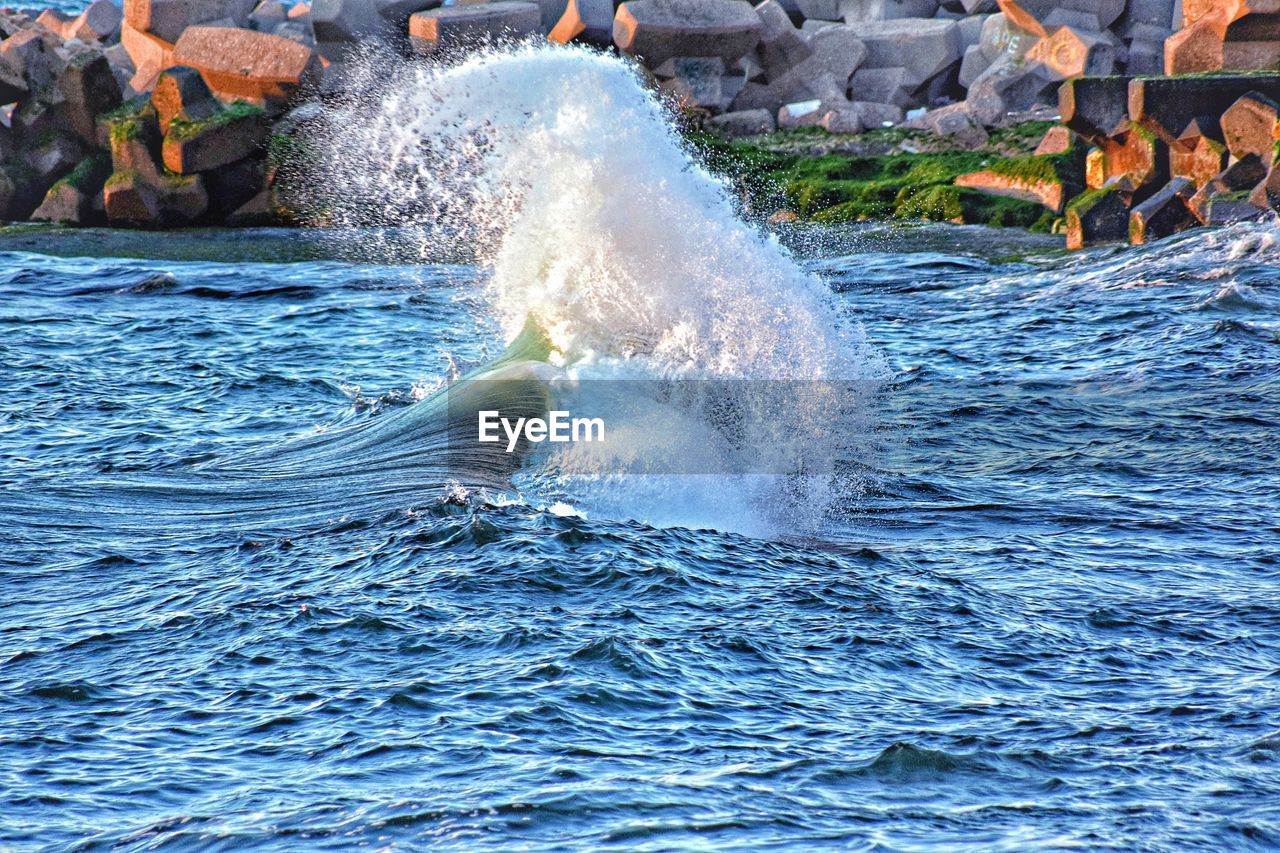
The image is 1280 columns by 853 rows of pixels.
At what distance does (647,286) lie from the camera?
10.3 metres

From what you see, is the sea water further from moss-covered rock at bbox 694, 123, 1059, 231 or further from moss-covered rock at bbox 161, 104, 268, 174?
moss-covered rock at bbox 161, 104, 268, 174

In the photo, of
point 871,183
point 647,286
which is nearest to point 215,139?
point 871,183

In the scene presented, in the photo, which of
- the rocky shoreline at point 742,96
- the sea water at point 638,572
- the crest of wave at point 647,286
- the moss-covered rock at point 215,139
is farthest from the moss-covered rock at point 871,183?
the crest of wave at point 647,286

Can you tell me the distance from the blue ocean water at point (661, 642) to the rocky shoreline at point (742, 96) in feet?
26.9

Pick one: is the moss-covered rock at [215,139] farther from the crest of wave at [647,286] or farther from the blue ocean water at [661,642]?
the crest of wave at [647,286]

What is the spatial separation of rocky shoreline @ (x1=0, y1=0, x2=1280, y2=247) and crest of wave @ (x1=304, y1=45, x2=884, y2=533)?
8.35 metres

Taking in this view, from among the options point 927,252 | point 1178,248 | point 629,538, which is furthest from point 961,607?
point 927,252

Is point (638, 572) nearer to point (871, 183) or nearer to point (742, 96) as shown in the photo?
point (871, 183)

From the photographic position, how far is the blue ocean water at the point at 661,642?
16.1 feet

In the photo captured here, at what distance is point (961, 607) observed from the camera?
682 cm

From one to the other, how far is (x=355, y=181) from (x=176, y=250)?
4257mm

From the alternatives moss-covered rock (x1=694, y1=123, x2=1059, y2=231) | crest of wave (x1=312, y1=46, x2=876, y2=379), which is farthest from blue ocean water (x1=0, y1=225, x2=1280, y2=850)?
moss-covered rock (x1=694, y1=123, x2=1059, y2=231)

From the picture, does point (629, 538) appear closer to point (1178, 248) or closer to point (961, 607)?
point (961, 607)

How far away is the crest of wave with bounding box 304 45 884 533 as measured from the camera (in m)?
9.14
